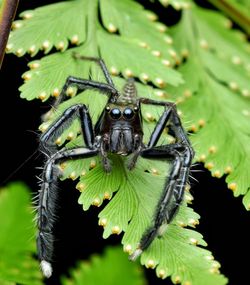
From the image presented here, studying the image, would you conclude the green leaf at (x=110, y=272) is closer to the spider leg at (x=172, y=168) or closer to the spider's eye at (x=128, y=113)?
the spider leg at (x=172, y=168)

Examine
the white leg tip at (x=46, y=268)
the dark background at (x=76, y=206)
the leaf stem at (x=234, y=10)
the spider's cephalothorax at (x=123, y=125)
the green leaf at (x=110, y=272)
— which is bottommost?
the dark background at (x=76, y=206)

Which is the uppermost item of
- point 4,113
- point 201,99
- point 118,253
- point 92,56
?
point 92,56

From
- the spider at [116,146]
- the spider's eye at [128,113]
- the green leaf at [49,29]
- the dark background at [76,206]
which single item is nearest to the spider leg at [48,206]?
the spider at [116,146]

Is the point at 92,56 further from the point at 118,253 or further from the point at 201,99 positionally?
the point at 118,253

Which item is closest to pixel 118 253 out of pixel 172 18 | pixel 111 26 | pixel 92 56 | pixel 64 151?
pixel 64 151

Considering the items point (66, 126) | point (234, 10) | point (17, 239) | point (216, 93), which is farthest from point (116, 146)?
point (234, 10)

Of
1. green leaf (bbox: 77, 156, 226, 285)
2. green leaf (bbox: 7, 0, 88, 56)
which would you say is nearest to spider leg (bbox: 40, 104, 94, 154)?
green leaf (bbox: 77, 156, 226, 285)

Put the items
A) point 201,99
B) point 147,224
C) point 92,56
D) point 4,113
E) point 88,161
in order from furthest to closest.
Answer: point 4,113 < point 201,99 < point 92,56 < point 88,161 < point 147,224
